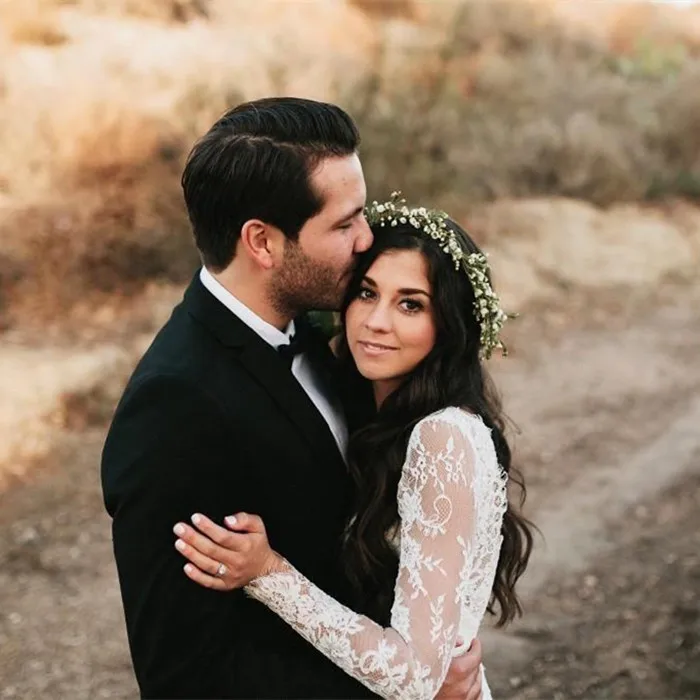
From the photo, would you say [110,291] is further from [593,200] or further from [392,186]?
[593,200]

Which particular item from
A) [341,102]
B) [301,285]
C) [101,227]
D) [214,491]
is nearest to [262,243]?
[301,285]

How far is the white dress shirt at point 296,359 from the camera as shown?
8.59ft

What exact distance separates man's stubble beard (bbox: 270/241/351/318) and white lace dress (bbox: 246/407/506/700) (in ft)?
1.54

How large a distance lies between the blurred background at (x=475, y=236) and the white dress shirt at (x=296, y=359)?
2.37 m

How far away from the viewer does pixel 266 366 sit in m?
2.52

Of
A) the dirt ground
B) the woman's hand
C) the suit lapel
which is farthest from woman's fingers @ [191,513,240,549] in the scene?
the dirt ground

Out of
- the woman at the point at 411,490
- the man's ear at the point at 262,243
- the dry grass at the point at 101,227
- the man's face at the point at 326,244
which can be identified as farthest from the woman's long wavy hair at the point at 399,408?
the dry grass at the point at 101,227

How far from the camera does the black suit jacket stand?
225cm

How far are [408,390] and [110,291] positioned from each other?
19.6 ft

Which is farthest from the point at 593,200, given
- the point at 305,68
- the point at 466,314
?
the point at 466,314

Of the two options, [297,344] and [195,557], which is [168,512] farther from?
[297,344]

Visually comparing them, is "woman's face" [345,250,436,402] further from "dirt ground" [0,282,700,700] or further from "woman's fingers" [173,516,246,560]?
"woman's fingers" [173,516,246,560]

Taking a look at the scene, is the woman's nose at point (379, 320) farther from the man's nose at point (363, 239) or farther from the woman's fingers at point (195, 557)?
the woman's fingers at point (195, 557)

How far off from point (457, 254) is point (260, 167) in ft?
2.02
